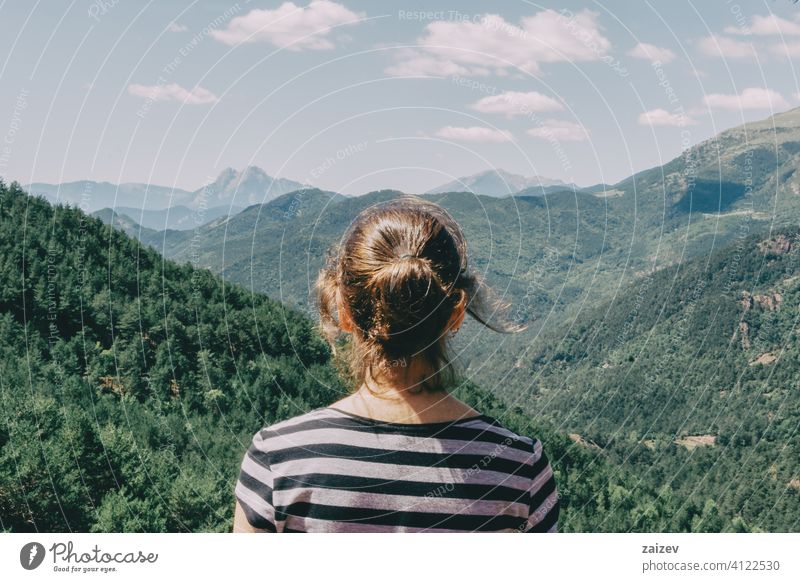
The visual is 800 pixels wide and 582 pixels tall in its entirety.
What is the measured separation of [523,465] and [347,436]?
69 cm

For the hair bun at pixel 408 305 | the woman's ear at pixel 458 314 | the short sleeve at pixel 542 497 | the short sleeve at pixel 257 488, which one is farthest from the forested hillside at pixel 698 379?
the short sleeve at pixel 257 488

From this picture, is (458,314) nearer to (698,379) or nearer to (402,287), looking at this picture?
(402,287)

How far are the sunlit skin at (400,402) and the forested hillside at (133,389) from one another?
1.75 meters

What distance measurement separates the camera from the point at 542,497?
2680 millimetres

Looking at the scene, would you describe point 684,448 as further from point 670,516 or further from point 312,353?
point 312,353

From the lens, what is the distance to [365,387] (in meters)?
2.66

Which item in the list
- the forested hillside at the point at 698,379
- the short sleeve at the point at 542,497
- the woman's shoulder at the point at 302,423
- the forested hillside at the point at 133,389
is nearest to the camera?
the woman's shoulder at the point at 302,423

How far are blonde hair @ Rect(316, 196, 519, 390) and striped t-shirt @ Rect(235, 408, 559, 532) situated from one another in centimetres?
26

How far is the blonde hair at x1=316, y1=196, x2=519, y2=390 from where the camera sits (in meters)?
2.51

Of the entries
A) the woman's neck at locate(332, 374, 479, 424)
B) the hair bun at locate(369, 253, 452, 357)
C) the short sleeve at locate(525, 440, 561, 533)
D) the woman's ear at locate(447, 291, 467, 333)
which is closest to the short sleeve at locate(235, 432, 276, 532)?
the woman's neck at locate(332, 374, 479, 424)

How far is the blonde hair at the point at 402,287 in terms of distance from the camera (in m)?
2.51

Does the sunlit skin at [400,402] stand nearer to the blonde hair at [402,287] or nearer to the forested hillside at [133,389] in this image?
the blonde hair at [402,287]

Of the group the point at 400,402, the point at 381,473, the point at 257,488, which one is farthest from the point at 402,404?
the point at 257,488

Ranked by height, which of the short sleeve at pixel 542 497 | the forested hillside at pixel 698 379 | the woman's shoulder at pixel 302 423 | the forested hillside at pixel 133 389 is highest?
the woman's shoulder at pixel 302 423
